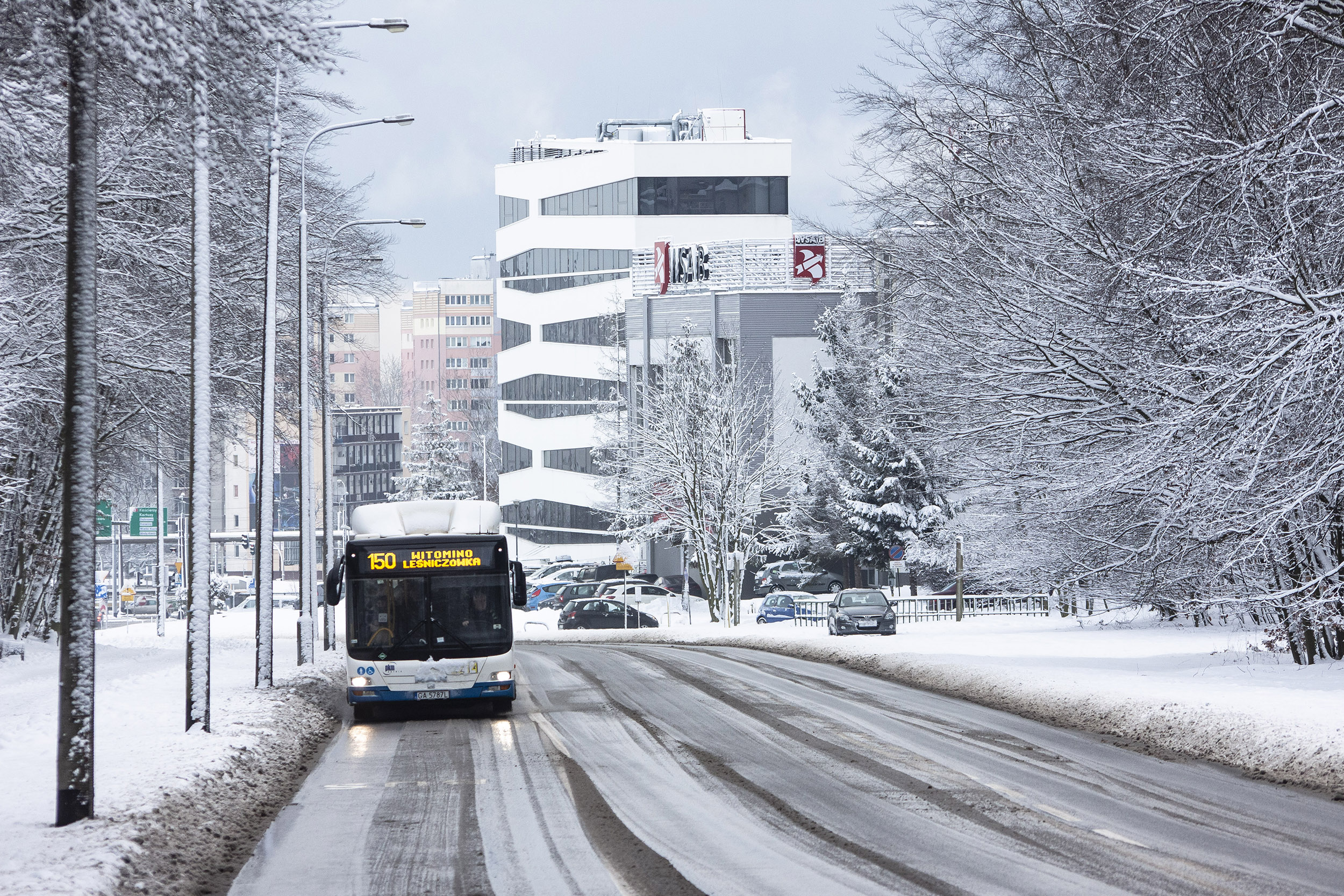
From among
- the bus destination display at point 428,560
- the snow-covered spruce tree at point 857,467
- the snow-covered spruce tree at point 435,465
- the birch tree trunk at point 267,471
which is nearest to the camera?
the bus destination display at point 428,560

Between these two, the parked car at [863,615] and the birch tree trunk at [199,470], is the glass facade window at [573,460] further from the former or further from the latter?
the birch tree trunk at [199,470]

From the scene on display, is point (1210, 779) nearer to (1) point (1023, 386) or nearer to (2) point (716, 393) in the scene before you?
(1) point (1023, 386)

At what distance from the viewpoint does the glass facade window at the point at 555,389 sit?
89500mm

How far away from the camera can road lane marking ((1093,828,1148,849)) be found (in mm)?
9586

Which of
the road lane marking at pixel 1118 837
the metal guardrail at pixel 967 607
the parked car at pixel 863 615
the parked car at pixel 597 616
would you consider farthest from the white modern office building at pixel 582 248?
the road lane marking at pixel 1118 837

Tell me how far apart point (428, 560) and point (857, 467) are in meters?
40.1

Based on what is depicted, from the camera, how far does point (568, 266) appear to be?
307 ft

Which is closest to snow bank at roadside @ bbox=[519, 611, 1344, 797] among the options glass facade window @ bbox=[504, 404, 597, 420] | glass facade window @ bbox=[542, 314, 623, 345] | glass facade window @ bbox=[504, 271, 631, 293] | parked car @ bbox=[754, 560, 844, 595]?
parked car @ bbox=[754, 560, 844, 595]

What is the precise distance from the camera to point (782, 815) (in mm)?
10953

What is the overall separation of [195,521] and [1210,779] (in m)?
10.7

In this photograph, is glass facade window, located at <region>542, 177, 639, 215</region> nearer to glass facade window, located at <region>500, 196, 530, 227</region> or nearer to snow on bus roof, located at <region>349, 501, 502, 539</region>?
glass facade window, located at <region>500, 196, 530, 227</region>

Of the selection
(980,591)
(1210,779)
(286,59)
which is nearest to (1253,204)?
(1210,779)

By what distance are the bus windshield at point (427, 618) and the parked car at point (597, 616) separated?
3292cm

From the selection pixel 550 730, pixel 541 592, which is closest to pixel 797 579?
pixel 541 592
